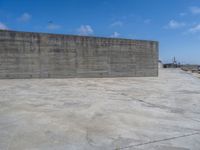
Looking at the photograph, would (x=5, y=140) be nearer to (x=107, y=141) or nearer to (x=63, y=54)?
(x=107, y=141)

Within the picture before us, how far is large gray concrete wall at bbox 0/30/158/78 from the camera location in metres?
10.6

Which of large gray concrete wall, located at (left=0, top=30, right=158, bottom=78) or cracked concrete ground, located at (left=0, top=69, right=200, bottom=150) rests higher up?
large gray concrete wall, located at (left=0, top=30, right=158, bottom=78)

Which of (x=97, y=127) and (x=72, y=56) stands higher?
(x=72, y=56)

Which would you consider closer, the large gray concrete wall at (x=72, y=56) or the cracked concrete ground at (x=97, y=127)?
the cracked concrete ground at (x=97, y=127)

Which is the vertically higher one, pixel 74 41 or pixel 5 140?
pixel 74 41

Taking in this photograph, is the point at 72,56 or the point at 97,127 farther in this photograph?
the point at 72,56

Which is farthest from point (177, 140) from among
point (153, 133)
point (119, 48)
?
point (119, 48)

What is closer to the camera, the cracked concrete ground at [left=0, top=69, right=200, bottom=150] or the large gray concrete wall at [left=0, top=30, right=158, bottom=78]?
the cracked concrete ground at [left=0, top=69, right=200, bottom=150]

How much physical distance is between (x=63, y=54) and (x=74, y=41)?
1.03 meters

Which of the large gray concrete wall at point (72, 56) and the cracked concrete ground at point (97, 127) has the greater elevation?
the large gray concrete wall at point (72, 56)

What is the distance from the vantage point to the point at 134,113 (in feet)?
14.2

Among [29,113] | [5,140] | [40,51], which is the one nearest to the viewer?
[5,140]

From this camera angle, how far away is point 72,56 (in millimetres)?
12047

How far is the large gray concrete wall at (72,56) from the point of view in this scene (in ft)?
34.8
